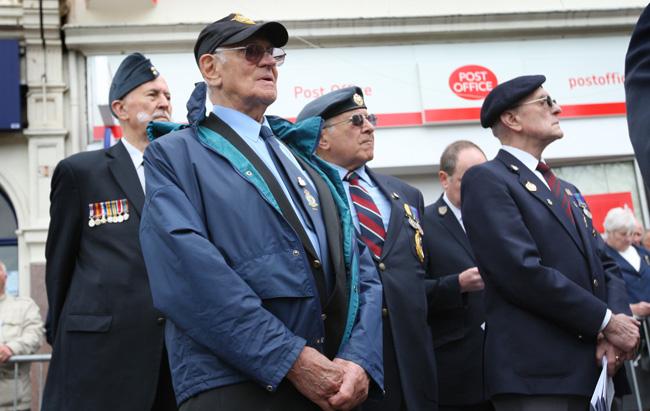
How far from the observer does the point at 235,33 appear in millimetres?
3293

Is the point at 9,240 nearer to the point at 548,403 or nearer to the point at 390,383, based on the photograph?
the point at 390,383

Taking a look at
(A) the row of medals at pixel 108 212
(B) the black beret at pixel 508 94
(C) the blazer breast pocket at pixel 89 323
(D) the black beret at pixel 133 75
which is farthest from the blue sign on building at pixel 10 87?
(B) the black beret at pixel 508 94

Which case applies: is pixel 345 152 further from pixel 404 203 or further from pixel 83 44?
pixel 83 44

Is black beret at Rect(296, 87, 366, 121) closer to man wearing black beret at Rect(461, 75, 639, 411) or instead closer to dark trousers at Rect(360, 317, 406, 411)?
man wearing black beret at Rect(461, 75, 639, 411)

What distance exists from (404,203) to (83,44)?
793cm

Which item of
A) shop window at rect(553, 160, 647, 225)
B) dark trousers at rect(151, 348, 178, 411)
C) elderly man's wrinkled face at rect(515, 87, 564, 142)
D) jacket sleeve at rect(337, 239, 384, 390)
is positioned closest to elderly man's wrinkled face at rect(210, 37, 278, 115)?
jacket sleeve at rect(337, 239, 384, 390)

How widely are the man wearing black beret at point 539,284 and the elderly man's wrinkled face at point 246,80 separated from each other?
54.9 inches

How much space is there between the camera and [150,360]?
145 inches

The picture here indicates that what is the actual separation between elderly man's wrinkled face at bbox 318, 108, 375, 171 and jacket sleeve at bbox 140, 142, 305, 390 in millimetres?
2105

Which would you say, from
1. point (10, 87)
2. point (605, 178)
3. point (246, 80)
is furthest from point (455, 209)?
point (10, 87)

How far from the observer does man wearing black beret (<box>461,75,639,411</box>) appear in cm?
384

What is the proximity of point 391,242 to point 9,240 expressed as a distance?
825cm

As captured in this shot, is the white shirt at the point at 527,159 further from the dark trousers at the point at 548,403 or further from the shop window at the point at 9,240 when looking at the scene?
the shop window at the point at 9,240

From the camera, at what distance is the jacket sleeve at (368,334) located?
2.90 meters
